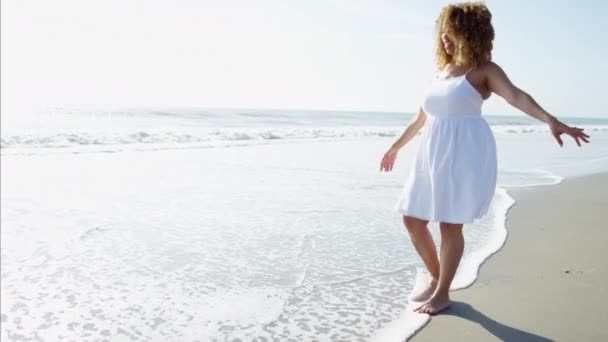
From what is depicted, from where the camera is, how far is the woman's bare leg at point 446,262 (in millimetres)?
3113

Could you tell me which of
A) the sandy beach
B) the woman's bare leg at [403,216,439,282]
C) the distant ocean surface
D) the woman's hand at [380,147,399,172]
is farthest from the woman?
the distant ocean surface

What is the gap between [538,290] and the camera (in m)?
3.46

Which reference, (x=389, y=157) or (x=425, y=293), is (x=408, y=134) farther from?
(x=425, y=293)

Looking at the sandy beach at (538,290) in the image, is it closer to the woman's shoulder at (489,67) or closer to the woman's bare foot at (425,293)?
the woman's bare foot at (425,293)

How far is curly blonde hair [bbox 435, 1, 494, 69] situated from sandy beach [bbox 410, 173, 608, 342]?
143cm

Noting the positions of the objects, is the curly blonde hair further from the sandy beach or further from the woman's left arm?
the sandy beach

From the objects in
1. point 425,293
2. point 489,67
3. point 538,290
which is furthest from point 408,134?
point 538,290

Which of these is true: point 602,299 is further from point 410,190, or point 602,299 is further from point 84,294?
point 84,294

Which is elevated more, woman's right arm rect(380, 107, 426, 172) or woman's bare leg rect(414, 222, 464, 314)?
woman's right arm rect(380, 107, 426, 172)

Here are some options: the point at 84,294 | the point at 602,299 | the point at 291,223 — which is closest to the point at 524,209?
the point at 291,223

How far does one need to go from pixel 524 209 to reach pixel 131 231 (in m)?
4.47

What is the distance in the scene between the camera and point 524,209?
20.9 feet

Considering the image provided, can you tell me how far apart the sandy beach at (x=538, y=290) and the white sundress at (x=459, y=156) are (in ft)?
1.96

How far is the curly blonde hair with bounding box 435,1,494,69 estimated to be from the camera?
2854 mm
